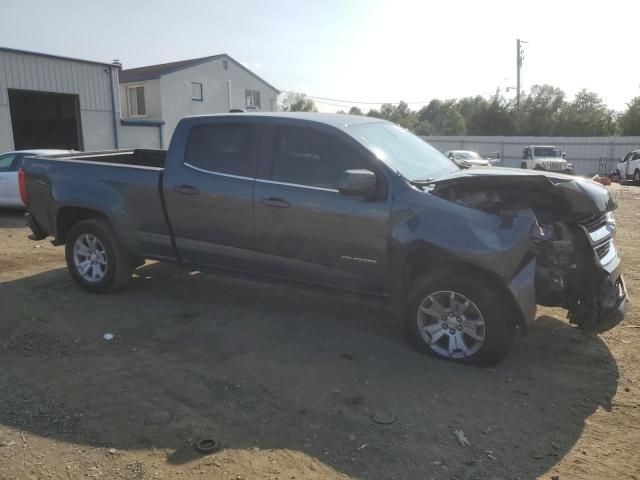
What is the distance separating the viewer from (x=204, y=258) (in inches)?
213

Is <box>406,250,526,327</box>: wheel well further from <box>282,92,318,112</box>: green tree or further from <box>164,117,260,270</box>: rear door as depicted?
<box>282,92,318,112</box>: green tree

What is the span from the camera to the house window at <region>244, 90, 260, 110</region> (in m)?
35.7

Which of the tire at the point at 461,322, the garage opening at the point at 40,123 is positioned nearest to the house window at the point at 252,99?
A: the garage opening at the point at 40,123

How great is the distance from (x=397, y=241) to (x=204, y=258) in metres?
2.09

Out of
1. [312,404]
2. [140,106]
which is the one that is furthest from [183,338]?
[140,106]

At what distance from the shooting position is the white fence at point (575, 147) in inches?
1346

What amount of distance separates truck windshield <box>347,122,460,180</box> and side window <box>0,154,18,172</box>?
943 centimetres

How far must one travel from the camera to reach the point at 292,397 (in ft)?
12.4

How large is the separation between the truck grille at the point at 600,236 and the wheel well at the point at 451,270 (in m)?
0.79

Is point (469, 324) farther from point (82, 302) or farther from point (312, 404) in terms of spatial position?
point (82, 302)

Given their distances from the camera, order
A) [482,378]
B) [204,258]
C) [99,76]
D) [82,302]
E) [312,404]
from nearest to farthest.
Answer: [312,404] < [482,378] < [204,258] < [82,302] < [99,76]

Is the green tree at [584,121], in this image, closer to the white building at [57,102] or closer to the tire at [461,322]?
the white building at [57,102]

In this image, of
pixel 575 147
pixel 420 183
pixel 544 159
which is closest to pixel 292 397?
pixel 420 183

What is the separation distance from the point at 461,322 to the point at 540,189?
119cm
